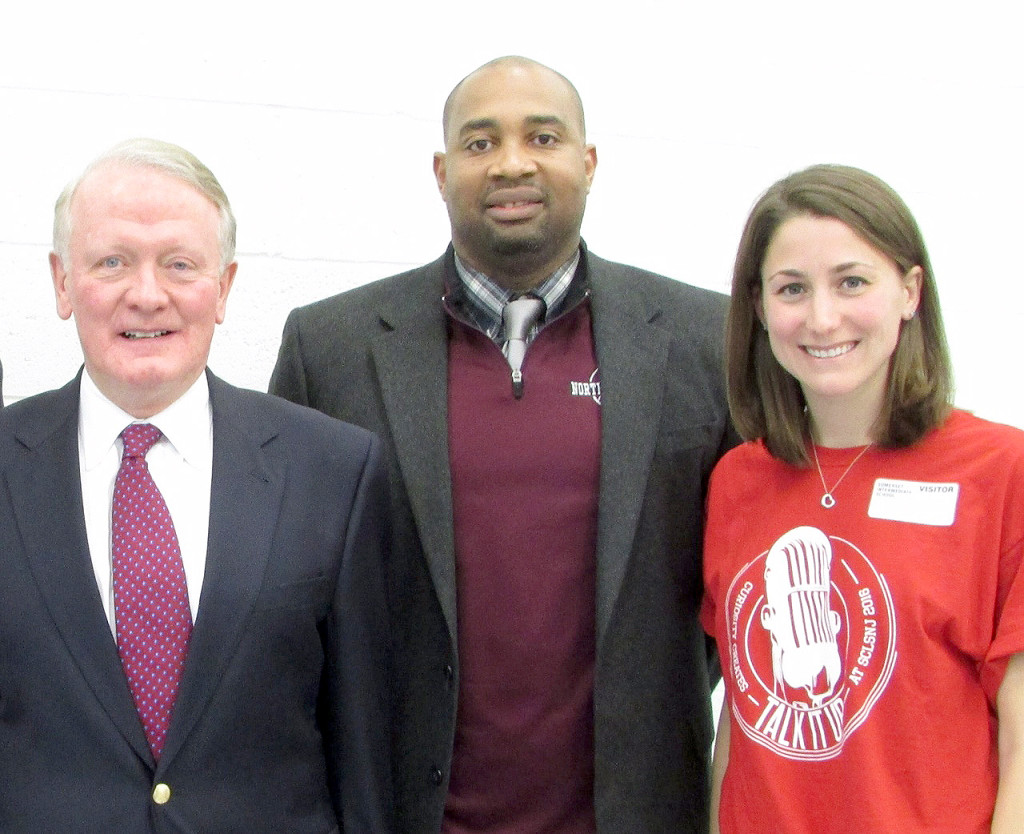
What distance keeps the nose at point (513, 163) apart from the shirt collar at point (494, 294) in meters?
0.16

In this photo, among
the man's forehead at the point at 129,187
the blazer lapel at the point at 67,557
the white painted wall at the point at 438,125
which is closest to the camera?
the blazer lapel at the point at 67,557

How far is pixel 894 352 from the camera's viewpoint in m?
1.35

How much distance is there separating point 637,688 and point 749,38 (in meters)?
1.43

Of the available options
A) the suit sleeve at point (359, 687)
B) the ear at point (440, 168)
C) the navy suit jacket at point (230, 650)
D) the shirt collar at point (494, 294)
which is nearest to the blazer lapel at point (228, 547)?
the navy suit jacket at point (230, 650)

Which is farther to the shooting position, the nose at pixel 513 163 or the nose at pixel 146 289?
the nose at pixel 513 163

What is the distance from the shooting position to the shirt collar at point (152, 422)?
127 cm

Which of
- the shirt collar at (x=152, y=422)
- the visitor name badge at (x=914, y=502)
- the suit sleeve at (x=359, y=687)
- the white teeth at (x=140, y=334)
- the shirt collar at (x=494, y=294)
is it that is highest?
the shirt collar at (x=494, y=294)

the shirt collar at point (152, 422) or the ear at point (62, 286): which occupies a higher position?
the ear at point (62, 286)

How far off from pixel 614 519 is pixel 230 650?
57 centimetres

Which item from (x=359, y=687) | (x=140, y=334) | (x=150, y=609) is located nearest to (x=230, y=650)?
(x=150, y=609)

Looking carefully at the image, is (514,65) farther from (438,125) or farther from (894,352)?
(894,352)

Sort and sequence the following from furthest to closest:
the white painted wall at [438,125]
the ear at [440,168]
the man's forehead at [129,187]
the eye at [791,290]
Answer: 1. the white painted wall at [438,125]
2. the ear at [440,168]
3. the eye at [791,290]
4. the man's forehead at [129,187]

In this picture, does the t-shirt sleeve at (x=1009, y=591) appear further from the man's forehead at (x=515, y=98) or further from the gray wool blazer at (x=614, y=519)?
the man's forehead at (x=515, y=98)

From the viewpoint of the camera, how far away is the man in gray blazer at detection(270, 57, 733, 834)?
1.52m
